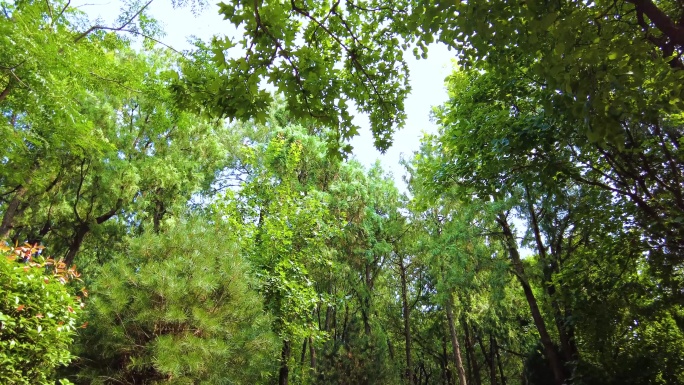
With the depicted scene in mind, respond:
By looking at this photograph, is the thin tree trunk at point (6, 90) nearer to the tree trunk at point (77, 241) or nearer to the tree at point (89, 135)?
the tree at point (89, 135)

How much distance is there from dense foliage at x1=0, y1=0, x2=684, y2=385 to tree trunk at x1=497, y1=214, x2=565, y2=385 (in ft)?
0.47

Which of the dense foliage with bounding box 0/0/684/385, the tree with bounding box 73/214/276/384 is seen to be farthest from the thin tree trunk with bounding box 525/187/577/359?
the tree with bounding box 73/214/276/384

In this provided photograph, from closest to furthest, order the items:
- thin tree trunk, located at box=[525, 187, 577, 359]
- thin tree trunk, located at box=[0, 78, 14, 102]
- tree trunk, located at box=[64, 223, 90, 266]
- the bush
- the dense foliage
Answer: the dense foliage, the bush, thin tree trunk, located at box=[0, 78, 14, 102], thin tree trunk, located at box=[525, 187, 577, 359], tree trunk, located at box=[64, 223, 90, 266]

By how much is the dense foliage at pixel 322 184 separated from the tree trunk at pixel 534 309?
0.14 meters

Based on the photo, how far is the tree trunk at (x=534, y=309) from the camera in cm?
941

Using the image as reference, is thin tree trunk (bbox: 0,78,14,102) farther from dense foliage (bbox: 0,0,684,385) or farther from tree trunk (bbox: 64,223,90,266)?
tree trunk (bbox: 64,223,90,266)

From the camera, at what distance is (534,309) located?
32.7 ft

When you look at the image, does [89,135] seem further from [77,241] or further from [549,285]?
[549,285]

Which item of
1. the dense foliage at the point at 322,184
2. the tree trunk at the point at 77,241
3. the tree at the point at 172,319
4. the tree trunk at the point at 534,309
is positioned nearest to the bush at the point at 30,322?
the dense foliage at the point at 322,184

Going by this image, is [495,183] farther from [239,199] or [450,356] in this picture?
[450,356]

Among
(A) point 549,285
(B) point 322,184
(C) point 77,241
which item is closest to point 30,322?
(C) point 77,241

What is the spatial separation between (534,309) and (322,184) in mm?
7766

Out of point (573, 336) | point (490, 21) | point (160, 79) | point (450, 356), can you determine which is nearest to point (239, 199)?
point (160, 79)

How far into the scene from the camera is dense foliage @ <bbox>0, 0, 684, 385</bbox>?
8.55ft
